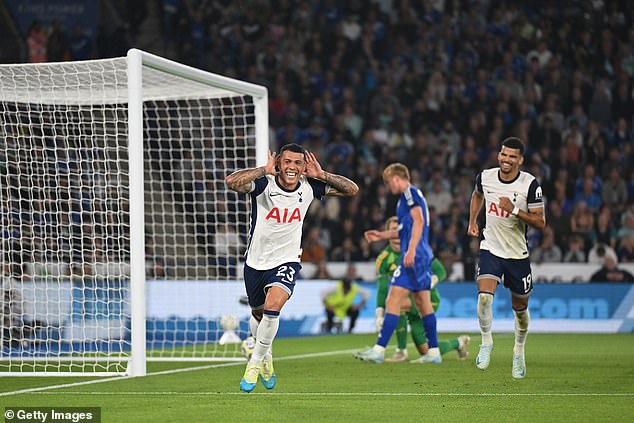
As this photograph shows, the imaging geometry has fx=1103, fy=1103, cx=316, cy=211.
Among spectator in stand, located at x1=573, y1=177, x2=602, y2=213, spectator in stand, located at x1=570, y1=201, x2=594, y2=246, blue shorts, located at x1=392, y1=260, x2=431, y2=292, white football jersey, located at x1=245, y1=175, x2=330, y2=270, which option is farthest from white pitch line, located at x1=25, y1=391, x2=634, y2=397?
spectator in stand, located at x1=573, y1=177, x2=602, y2=213

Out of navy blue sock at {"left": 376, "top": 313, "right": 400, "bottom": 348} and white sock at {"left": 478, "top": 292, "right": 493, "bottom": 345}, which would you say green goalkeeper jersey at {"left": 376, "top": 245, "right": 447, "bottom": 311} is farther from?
white sock at {"left": 478, "top": 292, "right": 493, "bottom": 345}

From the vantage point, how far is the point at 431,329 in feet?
42.1

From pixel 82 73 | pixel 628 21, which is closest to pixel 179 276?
pixel 82 73

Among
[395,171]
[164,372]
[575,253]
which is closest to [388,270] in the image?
[395,171]

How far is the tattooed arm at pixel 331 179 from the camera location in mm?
9047

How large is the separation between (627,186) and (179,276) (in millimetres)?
9489

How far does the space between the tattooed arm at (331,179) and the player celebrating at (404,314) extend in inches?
160

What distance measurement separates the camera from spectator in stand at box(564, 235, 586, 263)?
21.0m

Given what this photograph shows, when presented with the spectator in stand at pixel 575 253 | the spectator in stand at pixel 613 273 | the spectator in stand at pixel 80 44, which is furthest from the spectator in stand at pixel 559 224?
the spectator in stand at pixel 80 44

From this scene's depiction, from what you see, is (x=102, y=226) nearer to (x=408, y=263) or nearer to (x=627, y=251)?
(x=408, y=263)

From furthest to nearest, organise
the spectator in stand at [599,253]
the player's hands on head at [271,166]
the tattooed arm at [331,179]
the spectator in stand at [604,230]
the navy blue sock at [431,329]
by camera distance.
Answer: the spectator in stand at [604,230] → the spectator in stand at [599,253] → the navy blue sock at [431,329] → the tattooed arm at [331,179] → the player's hands on head at [271,166]

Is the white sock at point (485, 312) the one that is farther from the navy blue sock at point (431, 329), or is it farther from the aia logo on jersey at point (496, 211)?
the navy blue sock at point (431, 329)

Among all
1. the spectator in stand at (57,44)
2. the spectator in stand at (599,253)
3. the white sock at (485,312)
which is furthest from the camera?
the spectator in stand at (57,44)

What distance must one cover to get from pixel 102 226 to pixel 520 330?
662 centimetres
